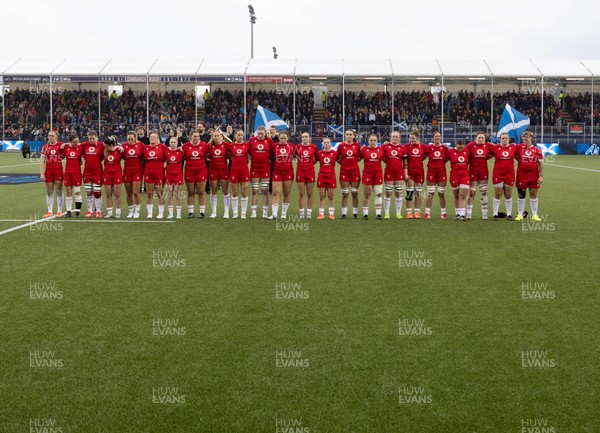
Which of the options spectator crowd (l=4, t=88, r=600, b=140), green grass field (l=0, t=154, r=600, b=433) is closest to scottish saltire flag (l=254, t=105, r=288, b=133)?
green grass field (l=0, t=154, r=600, b=433)

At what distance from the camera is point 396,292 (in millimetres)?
8344

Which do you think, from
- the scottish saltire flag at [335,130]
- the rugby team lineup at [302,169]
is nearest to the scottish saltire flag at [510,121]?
the rugby team lineup at [302,169]

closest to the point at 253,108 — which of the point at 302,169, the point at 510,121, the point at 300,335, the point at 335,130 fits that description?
the point at 335,130

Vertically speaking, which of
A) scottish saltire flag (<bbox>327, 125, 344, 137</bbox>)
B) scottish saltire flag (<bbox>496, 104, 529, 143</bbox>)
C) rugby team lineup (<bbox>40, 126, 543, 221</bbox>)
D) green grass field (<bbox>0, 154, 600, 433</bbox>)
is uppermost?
scottish saltire flag (<bbox>327, 125, 344, 137</bbox>)

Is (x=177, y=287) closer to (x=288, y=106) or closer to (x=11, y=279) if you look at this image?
(x=11, y=279)

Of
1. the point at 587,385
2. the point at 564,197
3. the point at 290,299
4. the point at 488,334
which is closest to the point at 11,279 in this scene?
the point at 290,299

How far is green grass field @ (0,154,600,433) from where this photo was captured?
4.87 meters

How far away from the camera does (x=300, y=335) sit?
6617 mm

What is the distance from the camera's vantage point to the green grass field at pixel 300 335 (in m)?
4.87

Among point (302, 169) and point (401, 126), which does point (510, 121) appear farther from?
point (401, 126)

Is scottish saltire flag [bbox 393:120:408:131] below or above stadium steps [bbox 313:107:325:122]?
below

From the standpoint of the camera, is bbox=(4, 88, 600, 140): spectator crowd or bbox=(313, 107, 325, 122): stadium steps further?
bbox=(313, 107, 325, 122): stadium steps

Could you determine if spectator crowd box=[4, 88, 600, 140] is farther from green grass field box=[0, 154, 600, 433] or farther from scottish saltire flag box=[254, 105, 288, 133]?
green grass field box=[0, 154, 600, 433]

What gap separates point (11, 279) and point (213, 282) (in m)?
2.65
